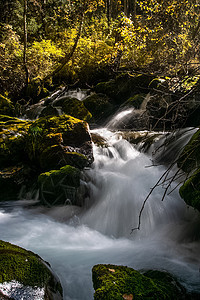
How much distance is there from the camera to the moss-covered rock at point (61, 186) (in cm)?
484

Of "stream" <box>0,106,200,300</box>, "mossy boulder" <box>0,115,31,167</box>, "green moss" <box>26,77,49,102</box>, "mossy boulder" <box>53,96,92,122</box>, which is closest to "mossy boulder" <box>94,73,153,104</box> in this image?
"mossy boulder" <box>53,96,92,122</box>

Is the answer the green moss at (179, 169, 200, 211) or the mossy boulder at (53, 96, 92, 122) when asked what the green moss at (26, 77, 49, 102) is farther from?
the green moss at (179, 169, 200, 211)

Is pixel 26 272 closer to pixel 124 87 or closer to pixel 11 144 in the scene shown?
pixel 11 144

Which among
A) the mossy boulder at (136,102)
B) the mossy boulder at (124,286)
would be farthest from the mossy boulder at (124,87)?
the mossy boulder at (124,286)

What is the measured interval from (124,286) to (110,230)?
2514mm

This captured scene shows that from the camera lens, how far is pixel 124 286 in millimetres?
1771

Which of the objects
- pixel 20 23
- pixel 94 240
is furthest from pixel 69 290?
pixel 20 23

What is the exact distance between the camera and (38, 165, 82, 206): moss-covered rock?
4836 mm

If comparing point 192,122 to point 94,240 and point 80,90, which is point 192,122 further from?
point 80,90

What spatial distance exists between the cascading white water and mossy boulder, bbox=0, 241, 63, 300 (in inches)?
17.1

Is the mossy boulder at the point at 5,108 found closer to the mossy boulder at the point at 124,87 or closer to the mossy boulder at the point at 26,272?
the mossy boulder at the point at 124,87

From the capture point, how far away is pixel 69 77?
1410 cm

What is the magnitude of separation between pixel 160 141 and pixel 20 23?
42.6 ft

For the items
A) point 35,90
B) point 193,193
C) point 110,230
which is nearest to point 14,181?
point 110,230
